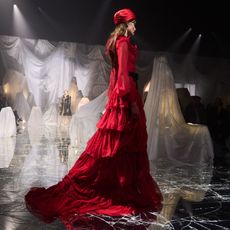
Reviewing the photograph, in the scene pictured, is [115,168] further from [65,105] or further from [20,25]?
[65,105]

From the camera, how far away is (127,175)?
2568 mm

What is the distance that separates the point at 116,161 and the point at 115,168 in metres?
0.05

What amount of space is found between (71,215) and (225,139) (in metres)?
5.03

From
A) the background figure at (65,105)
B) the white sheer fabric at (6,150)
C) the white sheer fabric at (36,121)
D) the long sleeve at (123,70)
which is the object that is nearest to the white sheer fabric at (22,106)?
the white sheer fabric at (36,121)

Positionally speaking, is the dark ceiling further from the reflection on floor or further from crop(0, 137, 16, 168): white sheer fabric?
the reflection on floor

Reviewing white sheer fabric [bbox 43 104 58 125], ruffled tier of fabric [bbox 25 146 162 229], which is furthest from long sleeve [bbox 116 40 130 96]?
white sheer fabric [bbox 43 104 58 125]

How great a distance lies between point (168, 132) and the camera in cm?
495

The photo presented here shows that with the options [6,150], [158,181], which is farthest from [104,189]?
[6,150]

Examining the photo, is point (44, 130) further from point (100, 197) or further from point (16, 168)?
point (100, 197)

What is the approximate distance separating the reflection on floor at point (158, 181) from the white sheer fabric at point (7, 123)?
4.25ft

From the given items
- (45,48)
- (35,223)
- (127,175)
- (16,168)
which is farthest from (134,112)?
(45,48)

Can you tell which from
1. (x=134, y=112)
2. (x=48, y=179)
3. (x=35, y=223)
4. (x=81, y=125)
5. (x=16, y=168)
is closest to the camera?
(x=35, y=223)

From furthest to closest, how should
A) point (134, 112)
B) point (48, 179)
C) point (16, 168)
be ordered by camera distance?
point (16, 168) → point (48, 179) → point (134, 112)

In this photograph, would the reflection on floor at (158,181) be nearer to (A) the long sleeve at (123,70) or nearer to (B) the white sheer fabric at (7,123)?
(A) the long sleeve at (123,70)
